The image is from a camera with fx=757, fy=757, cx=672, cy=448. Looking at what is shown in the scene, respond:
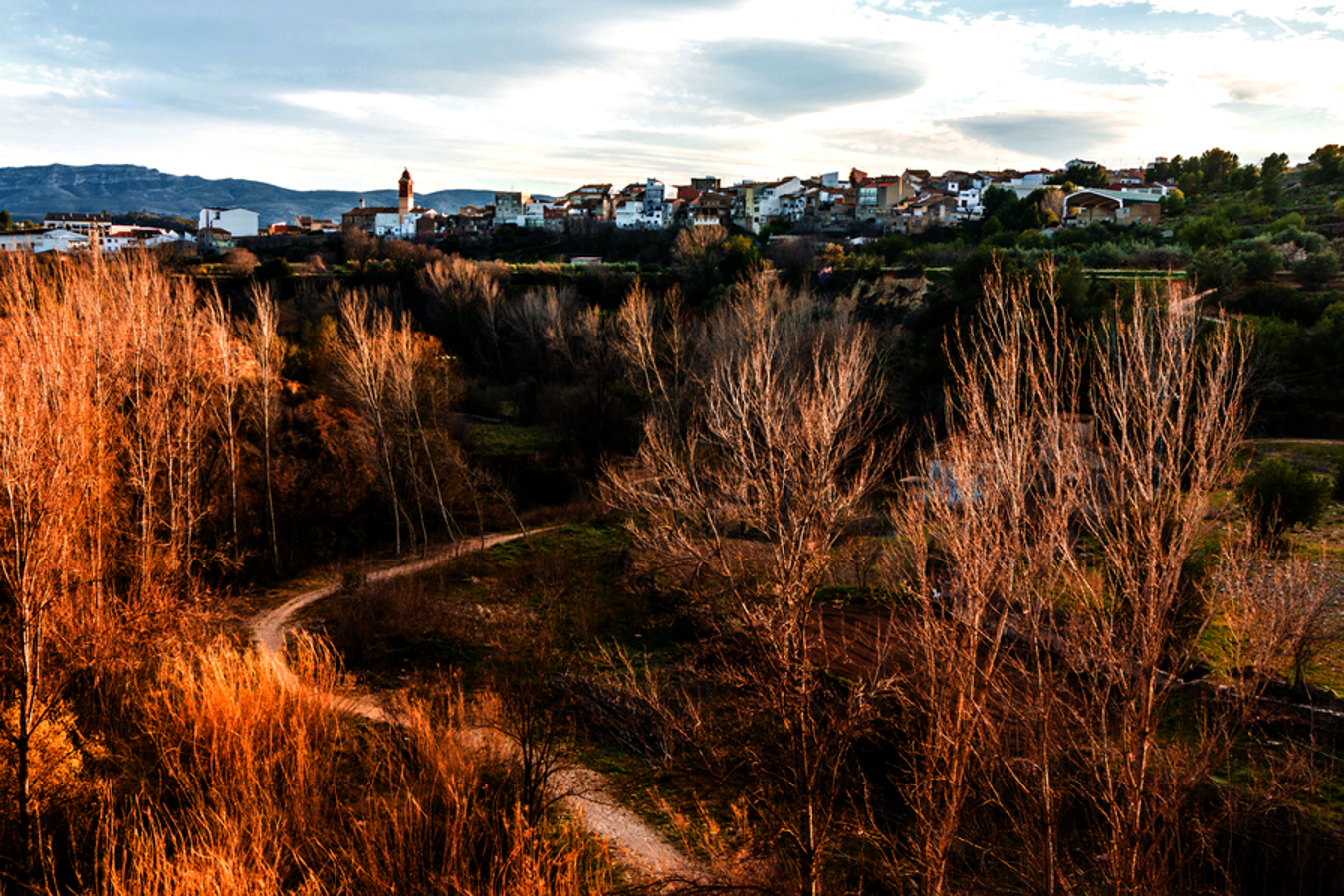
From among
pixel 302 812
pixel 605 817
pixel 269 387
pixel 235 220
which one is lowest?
pixel 605 817

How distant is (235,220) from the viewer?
103 m

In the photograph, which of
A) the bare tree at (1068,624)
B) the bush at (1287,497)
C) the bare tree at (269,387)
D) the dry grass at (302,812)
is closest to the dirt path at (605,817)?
the dry grass at (302,812)

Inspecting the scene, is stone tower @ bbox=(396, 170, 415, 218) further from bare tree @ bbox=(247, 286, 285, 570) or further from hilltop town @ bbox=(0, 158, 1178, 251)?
bare tree @ bbox=(247, 286, 285, 570)

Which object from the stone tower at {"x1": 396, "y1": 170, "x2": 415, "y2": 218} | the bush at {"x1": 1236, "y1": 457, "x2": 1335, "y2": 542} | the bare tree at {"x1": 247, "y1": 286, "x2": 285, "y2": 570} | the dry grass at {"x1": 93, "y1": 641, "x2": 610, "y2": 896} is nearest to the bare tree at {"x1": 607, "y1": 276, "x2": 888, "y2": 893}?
the dry grass at {"x1": 93, "y1": 641, "x2": 610, "y2": 896}

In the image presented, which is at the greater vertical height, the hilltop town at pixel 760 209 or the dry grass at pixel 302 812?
the hilltop town at pixel 760 209

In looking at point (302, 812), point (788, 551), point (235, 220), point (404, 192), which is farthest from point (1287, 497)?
point (235, 220)

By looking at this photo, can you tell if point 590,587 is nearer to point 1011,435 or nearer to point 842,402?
point 842,402

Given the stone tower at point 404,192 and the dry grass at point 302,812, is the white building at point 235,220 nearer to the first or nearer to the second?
the stone tower at point 404,192

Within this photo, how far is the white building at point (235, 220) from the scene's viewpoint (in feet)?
333

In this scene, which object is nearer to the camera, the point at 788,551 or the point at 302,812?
the point at 788,551

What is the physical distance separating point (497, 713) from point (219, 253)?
2846 inches

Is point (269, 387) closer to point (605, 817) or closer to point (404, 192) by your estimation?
point (605, 817)

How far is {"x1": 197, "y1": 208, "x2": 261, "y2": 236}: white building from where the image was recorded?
10156 cm

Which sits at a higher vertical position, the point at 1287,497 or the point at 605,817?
the point at 1287,497
